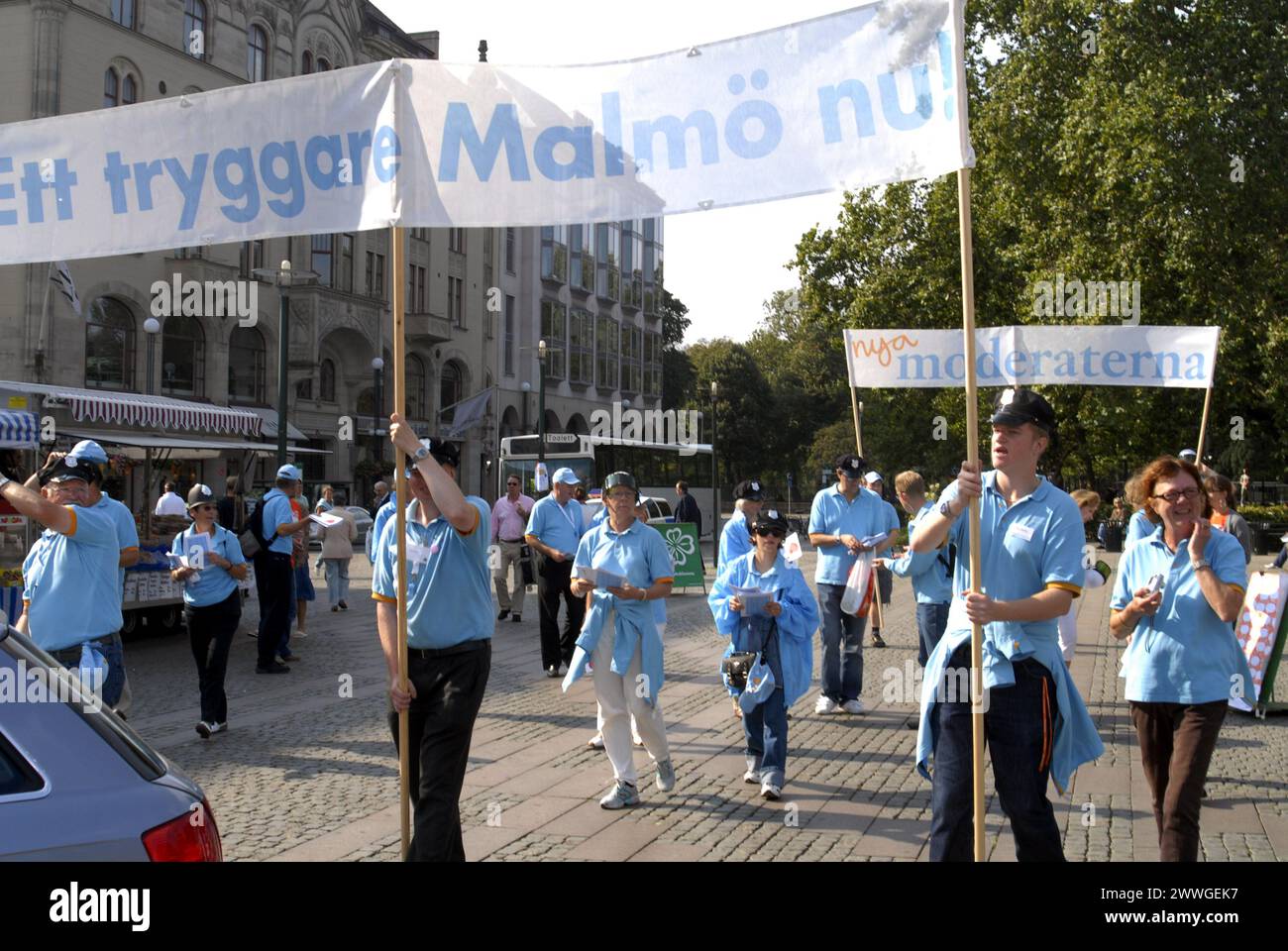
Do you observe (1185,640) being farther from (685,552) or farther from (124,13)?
(124,13)

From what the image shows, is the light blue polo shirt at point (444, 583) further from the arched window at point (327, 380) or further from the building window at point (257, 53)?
the arched window at point (327, 380)

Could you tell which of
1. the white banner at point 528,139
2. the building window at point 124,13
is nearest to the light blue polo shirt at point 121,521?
the white banner at point 528,139

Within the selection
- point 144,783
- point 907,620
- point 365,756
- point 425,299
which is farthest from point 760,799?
point 425,299

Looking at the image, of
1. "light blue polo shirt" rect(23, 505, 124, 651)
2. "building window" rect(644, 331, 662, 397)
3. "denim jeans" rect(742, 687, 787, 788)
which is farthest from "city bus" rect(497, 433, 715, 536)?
"building window" rect(644, 331, 662, 397)

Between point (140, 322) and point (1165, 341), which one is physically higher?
point (140, 322)

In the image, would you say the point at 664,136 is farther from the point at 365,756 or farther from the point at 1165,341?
the point at 1165,341

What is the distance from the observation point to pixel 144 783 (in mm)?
2996

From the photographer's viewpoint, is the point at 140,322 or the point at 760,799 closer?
the point at 760,799

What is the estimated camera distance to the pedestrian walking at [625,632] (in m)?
7.27

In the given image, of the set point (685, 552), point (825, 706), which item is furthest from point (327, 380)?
point (825, 706)

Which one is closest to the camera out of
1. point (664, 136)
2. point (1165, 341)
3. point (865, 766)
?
point (664, 136)

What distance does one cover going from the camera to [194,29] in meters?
37.6

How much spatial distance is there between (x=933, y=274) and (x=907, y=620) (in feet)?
58.2

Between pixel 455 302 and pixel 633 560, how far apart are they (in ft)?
151
